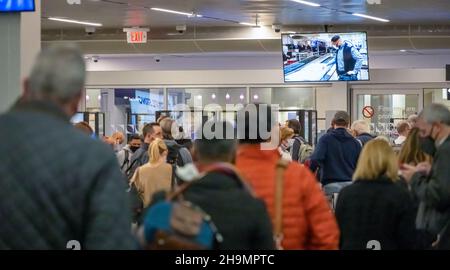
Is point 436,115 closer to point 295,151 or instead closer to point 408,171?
point 408,171

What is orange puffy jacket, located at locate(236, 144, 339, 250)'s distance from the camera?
3.76 meters

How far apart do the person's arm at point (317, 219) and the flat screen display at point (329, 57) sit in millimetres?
11552

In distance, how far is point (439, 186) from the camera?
4.97 metres

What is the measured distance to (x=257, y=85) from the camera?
18.4m

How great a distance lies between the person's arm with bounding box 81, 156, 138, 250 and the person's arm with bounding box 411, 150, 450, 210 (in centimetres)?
285

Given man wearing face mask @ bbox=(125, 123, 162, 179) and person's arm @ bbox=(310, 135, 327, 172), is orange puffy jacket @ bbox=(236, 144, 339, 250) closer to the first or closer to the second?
person's arm @ bbox=(310, 135, 327, 172)

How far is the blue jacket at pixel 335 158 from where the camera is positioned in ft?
28.2

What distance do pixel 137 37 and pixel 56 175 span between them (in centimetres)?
1625

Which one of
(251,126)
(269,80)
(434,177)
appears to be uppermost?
(269,80)

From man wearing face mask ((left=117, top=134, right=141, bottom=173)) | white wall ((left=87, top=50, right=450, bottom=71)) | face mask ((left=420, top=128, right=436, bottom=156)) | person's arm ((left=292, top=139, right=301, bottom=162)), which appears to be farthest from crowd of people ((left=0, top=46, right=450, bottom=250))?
white wall ((left=87, top=50, right=450, bottom=71))

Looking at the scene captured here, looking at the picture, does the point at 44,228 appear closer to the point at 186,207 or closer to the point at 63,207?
the point at 63,207

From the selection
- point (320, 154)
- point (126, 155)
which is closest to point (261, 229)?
point (320, 154)

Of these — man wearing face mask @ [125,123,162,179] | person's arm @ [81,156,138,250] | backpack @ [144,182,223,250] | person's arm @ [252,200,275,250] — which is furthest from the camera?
man wearing face mask @ [125,123,162,179]
